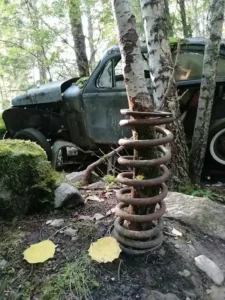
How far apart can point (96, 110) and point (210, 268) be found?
12.2ft

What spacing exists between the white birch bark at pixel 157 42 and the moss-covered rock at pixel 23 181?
5.56 ft

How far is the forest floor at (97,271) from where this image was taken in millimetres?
1777

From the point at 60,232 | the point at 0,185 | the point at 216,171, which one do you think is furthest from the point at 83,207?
the point at 216,171

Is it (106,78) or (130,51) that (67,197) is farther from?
(106,78)

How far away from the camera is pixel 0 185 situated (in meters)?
2.51

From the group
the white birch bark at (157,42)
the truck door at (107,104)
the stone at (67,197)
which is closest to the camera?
the stone at (67,197)

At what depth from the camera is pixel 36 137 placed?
5.75 metres

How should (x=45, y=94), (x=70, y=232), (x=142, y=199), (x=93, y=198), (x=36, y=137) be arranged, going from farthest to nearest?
1. (x=45, y=94)
2. (x=36, y=137)
3. (x=93, y=198)
4. (x=70, y=232)
5. (x=142, y=199)

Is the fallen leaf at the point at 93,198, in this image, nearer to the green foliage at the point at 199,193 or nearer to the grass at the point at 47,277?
the grass at the point at 47,277

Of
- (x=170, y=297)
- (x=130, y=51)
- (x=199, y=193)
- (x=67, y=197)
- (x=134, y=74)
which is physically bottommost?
(x=199, y=193)

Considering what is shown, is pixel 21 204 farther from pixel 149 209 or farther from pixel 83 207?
pixel 149 209

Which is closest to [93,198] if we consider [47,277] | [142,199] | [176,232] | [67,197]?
[67,197]

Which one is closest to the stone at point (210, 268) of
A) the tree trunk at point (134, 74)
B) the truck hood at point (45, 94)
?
the tree trunk at point (134, 74)

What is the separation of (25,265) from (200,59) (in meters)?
4.01
